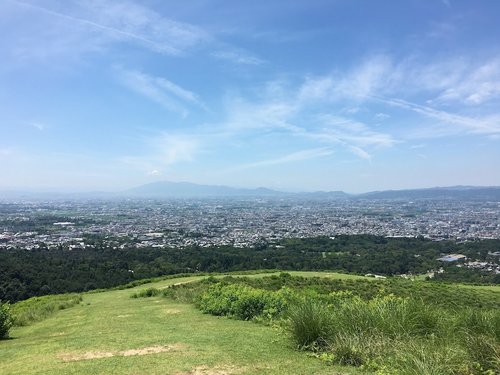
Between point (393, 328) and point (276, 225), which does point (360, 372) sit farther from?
point (276, 225)

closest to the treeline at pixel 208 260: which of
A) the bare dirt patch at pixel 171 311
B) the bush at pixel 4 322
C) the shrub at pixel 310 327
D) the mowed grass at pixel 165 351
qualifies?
the bare dirt patch at pixel 171 311

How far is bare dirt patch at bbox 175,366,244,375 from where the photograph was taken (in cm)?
525

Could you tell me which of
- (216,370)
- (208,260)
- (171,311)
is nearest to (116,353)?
(216,370)

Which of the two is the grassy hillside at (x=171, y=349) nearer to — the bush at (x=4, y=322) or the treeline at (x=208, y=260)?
the bush at (x=4, y=322)

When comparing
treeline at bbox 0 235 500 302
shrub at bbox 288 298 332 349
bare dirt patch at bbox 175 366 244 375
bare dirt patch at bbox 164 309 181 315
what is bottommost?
treeline at bbox 0 235 500 302

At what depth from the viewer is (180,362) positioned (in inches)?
225

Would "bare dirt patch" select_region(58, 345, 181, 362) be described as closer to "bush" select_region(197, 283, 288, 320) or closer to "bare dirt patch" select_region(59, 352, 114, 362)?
"bare dirt patch" select_region(59, 352, 114, 362)

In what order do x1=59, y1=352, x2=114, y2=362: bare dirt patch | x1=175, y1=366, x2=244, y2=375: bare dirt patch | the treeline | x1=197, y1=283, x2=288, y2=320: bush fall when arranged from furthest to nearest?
the treeline → x1=197, y1=283, x2=288, y2=320: bush → x1=59, y1=352, x2=114, y2=362: bare dirt patch → x1=175, y1=366, x2=244, y2=375: bare dirt patch

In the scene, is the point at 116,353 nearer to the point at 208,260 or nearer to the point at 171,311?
the point at 171,311

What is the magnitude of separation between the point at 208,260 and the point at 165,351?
4310cm

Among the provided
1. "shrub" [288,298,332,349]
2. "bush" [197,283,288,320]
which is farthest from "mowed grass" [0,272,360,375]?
"bush" [197,283,288,320]

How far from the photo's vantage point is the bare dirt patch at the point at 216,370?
525 centimetres

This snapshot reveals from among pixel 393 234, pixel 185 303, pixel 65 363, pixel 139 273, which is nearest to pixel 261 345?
pixel 65 363

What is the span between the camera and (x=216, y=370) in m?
5.37
